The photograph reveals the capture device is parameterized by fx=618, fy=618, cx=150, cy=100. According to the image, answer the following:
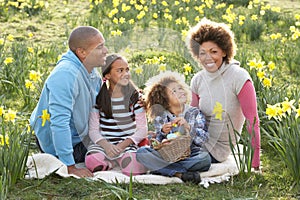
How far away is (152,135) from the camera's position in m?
4.16

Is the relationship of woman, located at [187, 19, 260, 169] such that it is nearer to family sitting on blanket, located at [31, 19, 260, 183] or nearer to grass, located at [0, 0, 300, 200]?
family sitting on blanket, located at [31, 19, 260, 183]

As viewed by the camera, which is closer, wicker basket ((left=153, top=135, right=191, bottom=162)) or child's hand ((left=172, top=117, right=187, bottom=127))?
wicker basket ((left=153, top=135, right=191, bottom=162))

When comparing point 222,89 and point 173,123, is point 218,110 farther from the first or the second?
point 173,123

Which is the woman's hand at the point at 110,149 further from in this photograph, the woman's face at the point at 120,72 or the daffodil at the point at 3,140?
the daffodil at the point at 3,140

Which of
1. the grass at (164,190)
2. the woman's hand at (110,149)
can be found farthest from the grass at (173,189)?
the woman's hand at (110,149)

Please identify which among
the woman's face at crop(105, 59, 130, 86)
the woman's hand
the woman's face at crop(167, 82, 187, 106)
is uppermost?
the woman's face at crop(105, 59, 130, 86)

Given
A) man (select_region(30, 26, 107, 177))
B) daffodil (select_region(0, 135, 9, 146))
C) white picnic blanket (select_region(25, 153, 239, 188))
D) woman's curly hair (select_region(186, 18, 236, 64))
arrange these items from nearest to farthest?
daffodil (select_region(0, 135, 9, 146)), white picnic blanket (select_region(25, 153, 239, 188)), man (select_region(30, 26, 107, 177)), woman's curly hair (select_region(186, 18, 236, 64))

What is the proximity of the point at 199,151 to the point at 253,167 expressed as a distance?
0.38m

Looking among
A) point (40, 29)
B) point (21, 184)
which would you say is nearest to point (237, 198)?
point (21, 184)

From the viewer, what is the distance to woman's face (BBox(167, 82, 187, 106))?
4.09 m

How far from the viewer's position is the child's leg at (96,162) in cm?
405

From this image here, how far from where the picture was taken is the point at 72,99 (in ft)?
13.3

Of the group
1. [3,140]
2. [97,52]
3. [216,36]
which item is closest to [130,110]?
[97,52]

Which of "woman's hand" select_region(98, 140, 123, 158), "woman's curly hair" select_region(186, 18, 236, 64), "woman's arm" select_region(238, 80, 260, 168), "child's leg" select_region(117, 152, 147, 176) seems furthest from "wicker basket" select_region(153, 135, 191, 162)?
"woman's curly hair" select_region(186, 18, 236, 64)
